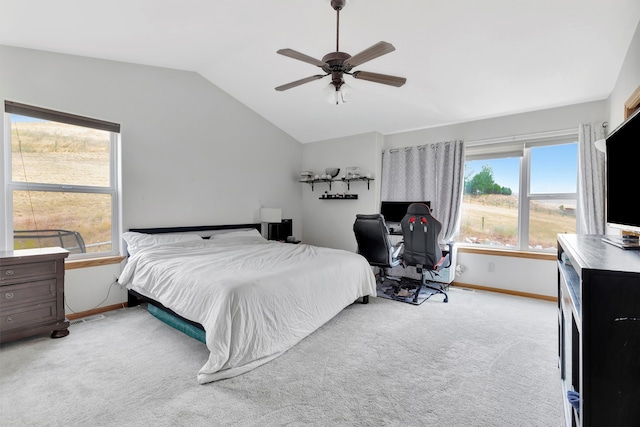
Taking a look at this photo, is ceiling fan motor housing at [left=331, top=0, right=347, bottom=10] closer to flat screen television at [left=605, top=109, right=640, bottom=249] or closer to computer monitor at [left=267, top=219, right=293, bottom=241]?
flat screen television at [left=605, top=109, right=640, bottom=249]

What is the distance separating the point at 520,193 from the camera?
403 cm

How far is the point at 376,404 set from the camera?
5.64 ft

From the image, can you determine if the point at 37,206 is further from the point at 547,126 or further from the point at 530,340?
the point at 547,126

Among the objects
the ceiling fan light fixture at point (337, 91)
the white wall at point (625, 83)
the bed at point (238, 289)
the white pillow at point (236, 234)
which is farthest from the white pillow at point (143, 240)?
the white wall at point (625, 83)

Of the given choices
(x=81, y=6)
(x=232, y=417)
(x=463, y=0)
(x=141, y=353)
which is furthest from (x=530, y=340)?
(x=81, y=6)

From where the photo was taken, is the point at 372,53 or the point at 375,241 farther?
the point at 375,241

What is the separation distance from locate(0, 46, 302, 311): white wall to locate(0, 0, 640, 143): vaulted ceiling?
205 millimetres

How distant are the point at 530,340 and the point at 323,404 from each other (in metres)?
2.05

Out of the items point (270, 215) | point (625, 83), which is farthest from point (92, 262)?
point (625, 83)

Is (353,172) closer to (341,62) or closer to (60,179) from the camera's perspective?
(341,62)

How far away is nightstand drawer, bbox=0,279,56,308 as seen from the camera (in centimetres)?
231

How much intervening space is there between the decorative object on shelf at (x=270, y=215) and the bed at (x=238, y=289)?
115 cm

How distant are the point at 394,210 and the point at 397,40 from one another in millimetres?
2575

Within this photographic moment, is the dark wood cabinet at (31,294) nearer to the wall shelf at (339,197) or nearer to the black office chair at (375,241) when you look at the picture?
the black office chair at (375,241)
